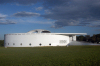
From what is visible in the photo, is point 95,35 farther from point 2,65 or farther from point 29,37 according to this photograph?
point 2,65

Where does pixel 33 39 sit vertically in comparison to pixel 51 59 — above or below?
above

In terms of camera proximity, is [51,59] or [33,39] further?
[33,39]

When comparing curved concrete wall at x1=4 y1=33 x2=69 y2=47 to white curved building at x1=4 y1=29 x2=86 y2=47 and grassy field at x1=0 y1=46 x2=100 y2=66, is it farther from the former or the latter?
grassy field at x1=0 y1=46 x2=100 y2=66

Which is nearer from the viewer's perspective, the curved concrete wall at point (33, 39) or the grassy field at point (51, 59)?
the grassy field at point (51, 59)

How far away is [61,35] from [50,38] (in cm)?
492

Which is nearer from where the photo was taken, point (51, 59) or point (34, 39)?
point (51, 59)

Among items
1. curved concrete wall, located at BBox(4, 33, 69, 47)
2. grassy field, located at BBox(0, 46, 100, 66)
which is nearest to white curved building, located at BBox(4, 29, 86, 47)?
curved concrete wall, located at BBox(4, 33, 69, 47)

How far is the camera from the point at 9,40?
4856cm

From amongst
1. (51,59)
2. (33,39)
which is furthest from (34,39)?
(51,59)

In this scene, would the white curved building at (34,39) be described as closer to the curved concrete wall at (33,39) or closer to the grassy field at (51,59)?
the curved concrete wall at (33,39)

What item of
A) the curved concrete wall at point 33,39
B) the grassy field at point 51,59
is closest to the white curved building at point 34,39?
the curved concrete wall at point 33,39

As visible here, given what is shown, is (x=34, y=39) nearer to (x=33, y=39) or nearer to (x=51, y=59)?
(x=33, y=39)

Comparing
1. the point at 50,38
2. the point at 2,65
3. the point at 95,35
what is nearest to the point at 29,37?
the point at 50,38

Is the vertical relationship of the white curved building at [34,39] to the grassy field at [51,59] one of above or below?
above
